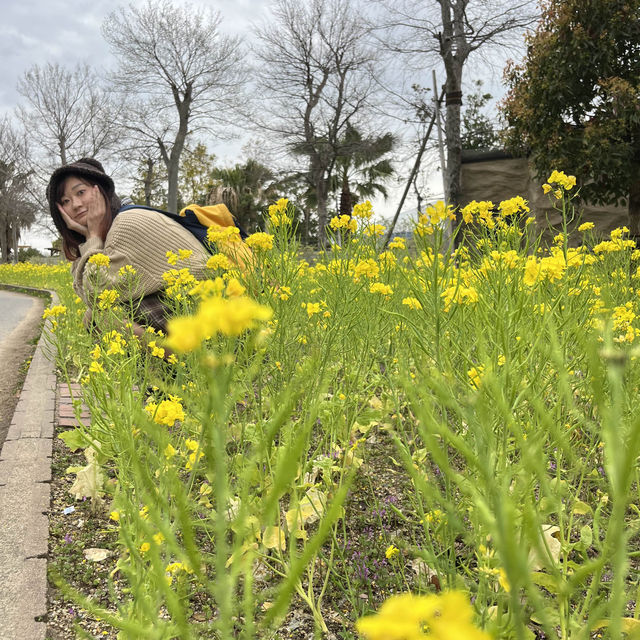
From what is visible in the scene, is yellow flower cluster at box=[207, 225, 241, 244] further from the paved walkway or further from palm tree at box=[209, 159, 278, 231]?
palm tree at box=[209, 159, 278, 231]

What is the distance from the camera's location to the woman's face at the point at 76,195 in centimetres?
377

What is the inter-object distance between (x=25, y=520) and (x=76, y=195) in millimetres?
2609

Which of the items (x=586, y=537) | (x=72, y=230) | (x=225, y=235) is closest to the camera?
(x=586, y=537)

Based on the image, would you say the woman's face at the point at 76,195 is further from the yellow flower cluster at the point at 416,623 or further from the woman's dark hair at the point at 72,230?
the yellow flower cluster at the point at 416,623

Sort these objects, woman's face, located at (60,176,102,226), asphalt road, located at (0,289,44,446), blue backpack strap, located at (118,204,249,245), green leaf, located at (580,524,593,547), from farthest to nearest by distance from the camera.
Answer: blue backpack strap, located at (118,204,249,245), woman's face, located at (60,176,102,226), asphalt road, located at (0,289,44,446), green leaf, located at (580,524,593,547)

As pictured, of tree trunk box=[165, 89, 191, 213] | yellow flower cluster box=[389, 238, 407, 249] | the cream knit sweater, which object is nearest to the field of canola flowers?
yellow flower cluster box=[389, 238, 407, 249]

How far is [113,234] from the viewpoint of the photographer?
3.49 m

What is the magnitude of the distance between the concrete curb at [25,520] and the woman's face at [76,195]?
145cm

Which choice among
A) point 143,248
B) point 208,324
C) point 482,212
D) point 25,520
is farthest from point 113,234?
point 208,324

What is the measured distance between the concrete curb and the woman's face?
4.76 ft

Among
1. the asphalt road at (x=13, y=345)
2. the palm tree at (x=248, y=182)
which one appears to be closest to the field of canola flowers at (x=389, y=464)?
the asphalt road at (x=13, y=345)

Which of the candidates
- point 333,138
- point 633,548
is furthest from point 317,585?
point 333,138

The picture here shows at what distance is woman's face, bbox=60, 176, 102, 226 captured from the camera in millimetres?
3770

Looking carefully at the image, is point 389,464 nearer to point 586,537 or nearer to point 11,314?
point 586,537
